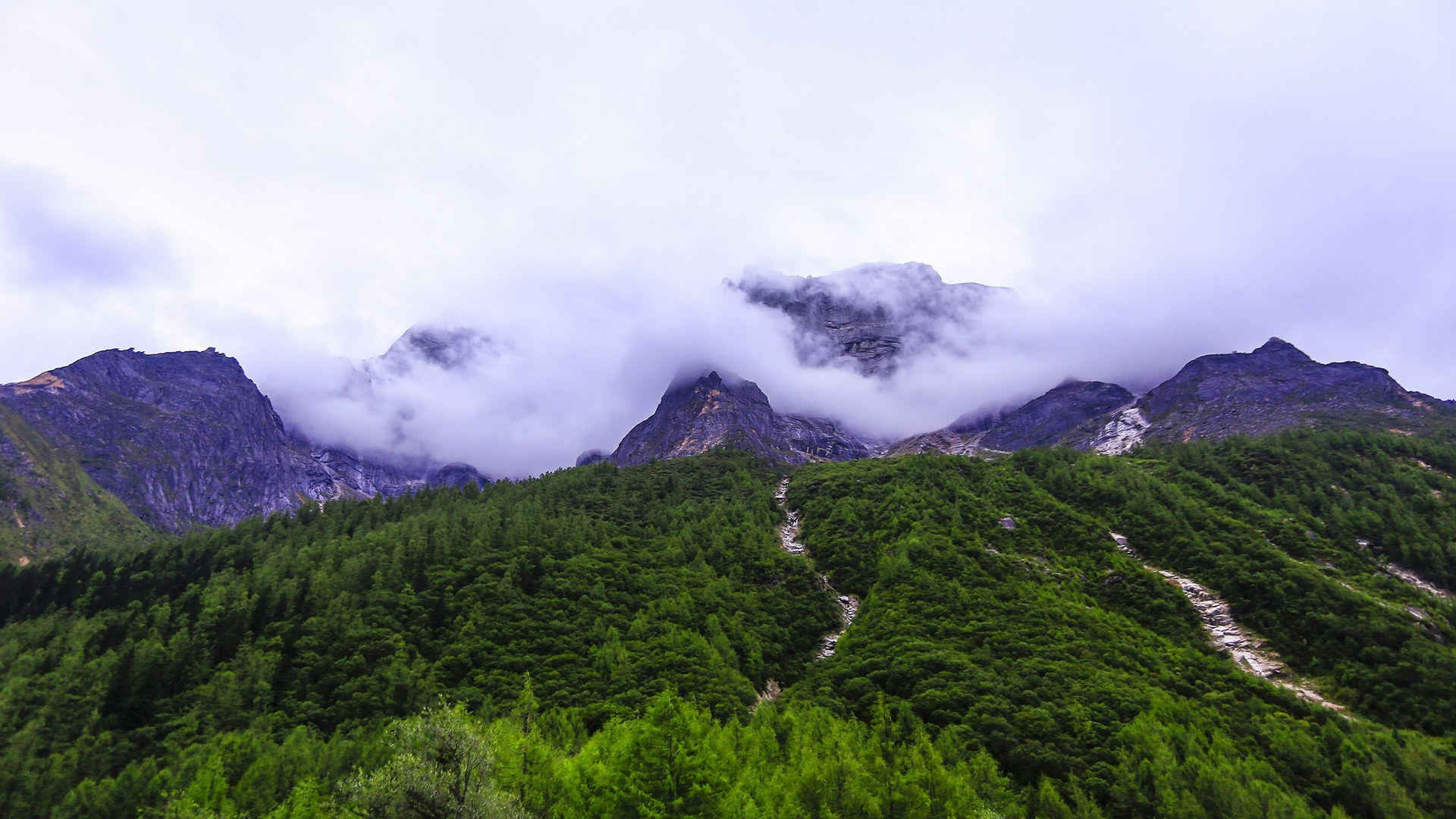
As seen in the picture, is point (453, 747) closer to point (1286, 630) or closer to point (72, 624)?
point (72, 624)

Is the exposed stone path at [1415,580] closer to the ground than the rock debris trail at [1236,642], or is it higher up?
higher up

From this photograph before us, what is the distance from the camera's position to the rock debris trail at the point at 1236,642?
110863 mm

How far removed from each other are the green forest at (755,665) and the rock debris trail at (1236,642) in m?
2.45

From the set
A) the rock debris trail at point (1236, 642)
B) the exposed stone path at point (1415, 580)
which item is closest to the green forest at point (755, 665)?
the exposed stone path at point (1415, 580)

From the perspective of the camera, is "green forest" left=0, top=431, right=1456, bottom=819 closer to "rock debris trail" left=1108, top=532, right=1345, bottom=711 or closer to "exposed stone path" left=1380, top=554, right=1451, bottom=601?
"exposed stone path" left=1380, top=554, right=1451, bottom=601

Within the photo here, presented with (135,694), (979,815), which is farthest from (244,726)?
(979,815)

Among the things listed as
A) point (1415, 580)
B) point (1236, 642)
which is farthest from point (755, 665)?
point (1415, 580)

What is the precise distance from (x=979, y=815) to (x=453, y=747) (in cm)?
3877

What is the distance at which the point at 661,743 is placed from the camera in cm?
4662

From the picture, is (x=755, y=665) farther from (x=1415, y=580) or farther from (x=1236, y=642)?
(x=1415, y=580)

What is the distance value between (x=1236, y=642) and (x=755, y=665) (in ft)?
322

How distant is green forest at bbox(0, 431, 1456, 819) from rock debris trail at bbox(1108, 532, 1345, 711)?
8.04ft

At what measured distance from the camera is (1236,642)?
124 meters

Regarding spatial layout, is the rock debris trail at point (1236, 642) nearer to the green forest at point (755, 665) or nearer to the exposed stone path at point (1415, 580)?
the green forest at point (755, 665)
